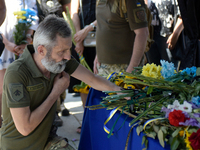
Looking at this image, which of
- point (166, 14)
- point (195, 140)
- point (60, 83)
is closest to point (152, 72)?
point (195, 140)

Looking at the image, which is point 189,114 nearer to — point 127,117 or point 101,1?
point 127,117

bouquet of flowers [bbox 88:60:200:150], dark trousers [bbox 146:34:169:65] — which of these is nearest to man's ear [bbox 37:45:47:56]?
bouquet of flowers [bbox 88:60:200:150]

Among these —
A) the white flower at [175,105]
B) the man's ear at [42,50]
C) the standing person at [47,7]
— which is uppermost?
the standing person at [47,7]

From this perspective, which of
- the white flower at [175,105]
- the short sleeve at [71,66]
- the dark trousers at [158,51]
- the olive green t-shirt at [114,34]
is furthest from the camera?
the dark trousers at [158,51]

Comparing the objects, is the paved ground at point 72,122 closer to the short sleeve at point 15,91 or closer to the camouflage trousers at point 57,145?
the camouflage trousers at point 57,145

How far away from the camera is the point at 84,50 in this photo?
130 inches

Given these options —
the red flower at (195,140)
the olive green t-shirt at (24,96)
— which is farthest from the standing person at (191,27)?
the red flower at (195,140)

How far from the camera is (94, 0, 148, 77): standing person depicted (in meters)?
2.09

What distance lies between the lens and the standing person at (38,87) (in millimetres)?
1537

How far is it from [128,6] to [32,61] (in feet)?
3.31

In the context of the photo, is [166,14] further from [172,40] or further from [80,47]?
[80,47]

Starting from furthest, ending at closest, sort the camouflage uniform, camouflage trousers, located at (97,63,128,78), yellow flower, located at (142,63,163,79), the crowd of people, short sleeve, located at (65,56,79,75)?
the camouflage uniform < camouflage trousers, located at (97,63,128,78) < short sleeve, located at (65,56,79,75) < the crowd of people < yellow flower, located at (142,63,163,79)

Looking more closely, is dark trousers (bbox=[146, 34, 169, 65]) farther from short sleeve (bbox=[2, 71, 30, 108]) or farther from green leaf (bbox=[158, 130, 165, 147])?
green leaf (bbox=[158, 130, 165, 147])

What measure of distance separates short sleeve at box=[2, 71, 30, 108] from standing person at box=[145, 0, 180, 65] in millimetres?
2694
